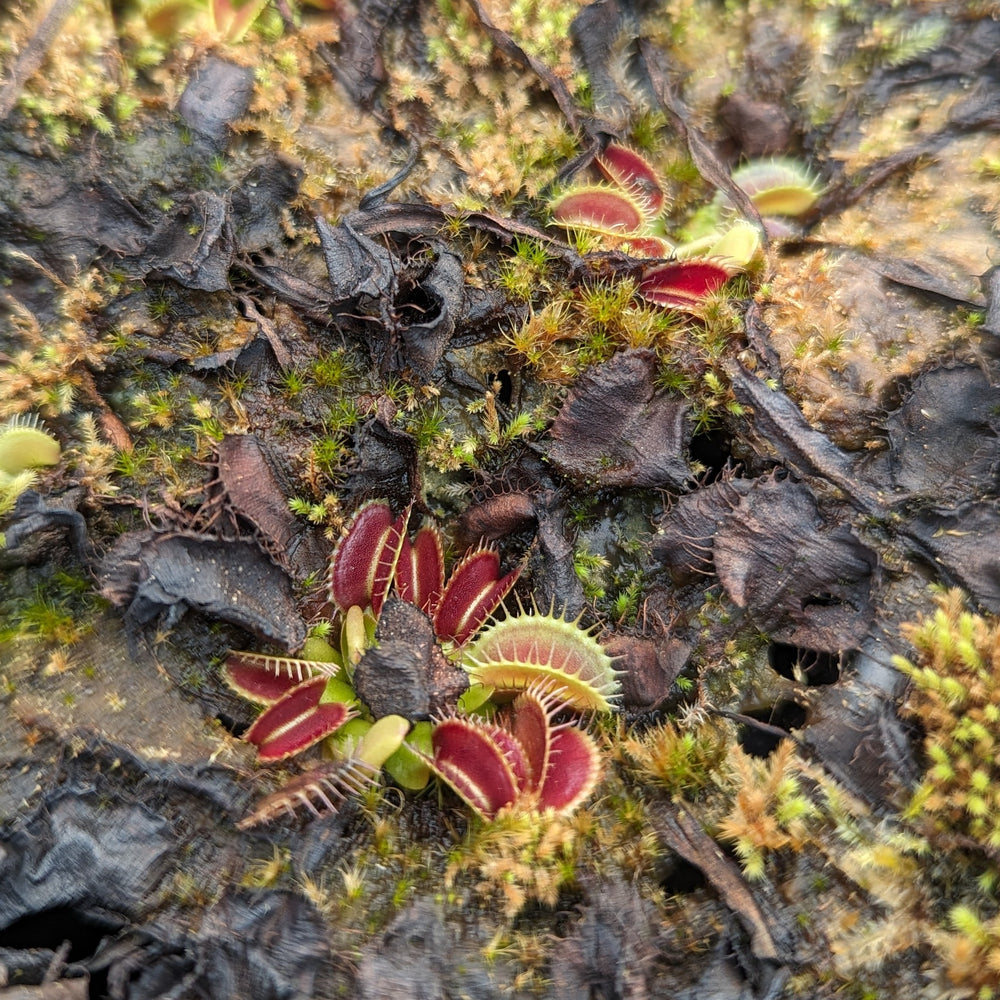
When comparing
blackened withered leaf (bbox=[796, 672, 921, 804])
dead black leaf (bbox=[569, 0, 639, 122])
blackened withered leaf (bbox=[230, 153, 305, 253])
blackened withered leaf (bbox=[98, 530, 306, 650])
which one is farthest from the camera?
dead black leaf (bbox=[569, 0, 639, 122])

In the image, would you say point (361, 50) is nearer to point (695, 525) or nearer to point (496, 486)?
point (496, 486)

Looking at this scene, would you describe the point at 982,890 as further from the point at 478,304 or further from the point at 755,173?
the point at 755,173

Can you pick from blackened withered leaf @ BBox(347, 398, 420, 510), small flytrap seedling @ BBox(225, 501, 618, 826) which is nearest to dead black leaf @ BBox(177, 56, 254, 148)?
blackened withered leaf @ BBox(347, 398, 420, 510)

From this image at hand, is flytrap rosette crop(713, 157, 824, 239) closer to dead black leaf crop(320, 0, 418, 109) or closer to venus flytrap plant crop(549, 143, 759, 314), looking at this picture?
venus flytrap plant crop(549, 143, 759, 314)

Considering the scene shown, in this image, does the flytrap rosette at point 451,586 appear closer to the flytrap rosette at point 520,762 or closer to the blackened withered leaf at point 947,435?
the flytrap rosette at point 520,762

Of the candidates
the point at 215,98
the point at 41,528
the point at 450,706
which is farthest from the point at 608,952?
the point at 215,98

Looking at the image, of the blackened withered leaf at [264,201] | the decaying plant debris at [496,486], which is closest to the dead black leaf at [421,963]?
the decaying plant debris at [496,486]
